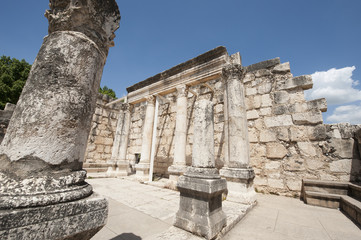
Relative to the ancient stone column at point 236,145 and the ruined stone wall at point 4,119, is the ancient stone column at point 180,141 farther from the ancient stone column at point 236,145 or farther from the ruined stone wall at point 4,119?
the ruined stone wall at point 4,119

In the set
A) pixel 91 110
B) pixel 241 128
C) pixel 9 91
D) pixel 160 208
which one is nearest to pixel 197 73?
pixel 241 128

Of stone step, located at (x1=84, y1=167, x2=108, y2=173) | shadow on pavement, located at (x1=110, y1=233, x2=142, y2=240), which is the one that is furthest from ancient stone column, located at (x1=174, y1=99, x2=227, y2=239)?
stone step, located at (x1=84, y1=167, x2=108, y2=173)

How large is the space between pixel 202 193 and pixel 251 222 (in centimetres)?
142

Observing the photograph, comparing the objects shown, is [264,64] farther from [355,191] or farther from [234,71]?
[355,191]

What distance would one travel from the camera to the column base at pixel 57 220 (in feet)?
3.11

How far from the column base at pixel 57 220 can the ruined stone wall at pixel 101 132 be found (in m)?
9.52

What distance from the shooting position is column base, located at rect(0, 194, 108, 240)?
0.95 m

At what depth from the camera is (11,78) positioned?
44.4 ft

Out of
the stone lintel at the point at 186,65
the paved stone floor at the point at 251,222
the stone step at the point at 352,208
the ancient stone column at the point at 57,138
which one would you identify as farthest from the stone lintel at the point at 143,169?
the stone step at the point at 352,208

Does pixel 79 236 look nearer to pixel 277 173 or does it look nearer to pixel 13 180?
pixel 13 180

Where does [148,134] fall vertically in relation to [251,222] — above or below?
above

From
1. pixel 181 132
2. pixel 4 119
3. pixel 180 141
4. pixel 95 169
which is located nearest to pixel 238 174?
pixel 180 141

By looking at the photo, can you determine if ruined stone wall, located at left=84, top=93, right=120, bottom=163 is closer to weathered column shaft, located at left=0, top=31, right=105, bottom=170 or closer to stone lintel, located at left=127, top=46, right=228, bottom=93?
stone lintel, located at left=127, top=46, right=228, bottom=93

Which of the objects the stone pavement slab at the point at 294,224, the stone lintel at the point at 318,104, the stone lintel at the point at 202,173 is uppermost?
the stone lintel at the point at 318,104
